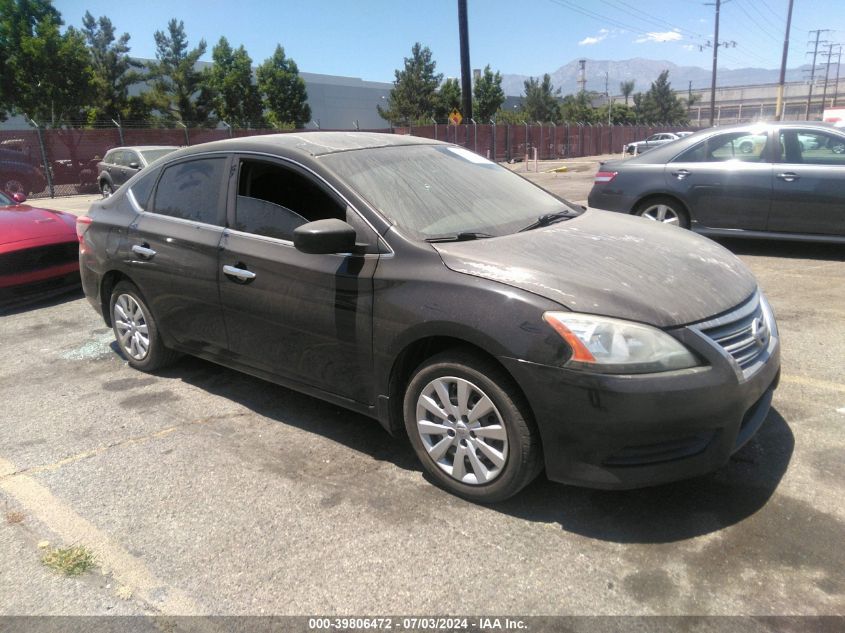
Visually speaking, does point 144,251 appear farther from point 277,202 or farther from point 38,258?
point 38,258

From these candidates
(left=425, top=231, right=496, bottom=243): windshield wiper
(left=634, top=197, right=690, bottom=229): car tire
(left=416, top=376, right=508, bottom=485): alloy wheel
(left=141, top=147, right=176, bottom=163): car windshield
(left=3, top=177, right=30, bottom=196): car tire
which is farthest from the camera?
(left=3, top=177, right=30, bottom=196): car tire

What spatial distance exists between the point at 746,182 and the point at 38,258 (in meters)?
7.46

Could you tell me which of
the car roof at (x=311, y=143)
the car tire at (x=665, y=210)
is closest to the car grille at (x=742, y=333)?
the car roof at (x=311, y=143)

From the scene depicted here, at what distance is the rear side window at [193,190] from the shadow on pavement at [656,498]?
1.51 meters

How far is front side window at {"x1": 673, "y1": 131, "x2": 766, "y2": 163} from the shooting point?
284 inches

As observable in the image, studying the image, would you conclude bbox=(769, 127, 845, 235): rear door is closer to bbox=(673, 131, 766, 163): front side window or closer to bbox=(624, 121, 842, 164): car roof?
bbox=(624, 121, 842, 164): car roof

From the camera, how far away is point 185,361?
16.3 ft

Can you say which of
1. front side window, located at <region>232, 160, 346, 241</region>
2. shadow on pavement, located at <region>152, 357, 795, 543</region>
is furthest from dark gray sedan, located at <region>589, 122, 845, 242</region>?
front side window, located at <region>232, 160, 346, 241</region>

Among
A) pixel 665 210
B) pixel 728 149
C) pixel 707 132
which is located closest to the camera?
pixel 728 149

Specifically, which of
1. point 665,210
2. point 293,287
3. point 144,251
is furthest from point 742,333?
point 665,210

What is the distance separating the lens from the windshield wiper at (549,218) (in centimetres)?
346

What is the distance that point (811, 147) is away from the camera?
696 centimetres

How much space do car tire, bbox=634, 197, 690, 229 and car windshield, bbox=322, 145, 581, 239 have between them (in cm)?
408

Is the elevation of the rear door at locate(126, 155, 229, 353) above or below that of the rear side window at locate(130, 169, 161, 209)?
below
